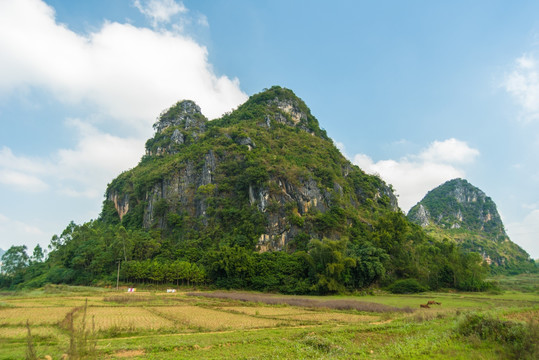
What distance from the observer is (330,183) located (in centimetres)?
6153

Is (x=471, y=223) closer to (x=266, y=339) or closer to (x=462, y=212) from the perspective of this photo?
(x=462, y=212)

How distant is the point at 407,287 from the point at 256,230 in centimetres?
2524

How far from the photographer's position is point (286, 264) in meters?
43.6

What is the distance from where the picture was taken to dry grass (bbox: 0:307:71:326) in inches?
622

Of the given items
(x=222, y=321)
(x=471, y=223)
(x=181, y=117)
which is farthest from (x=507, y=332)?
(x=471, y=223)

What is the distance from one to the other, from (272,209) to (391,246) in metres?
20.9

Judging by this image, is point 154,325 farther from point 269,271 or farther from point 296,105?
point 296,105

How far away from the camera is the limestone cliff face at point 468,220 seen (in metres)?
103

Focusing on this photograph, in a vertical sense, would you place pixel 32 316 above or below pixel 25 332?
below

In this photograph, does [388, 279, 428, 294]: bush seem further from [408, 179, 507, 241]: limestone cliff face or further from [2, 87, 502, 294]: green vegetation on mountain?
[408, 179, 507, 241]: limestone cliff face

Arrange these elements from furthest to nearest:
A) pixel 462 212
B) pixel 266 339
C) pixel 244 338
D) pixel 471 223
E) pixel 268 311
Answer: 1. pixel 462 212
2. pixel 471 223
3. pixel 268 311
4. pixel 244 338
5. pixel 266 339

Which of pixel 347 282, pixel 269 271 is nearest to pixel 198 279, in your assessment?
pixel 269 271

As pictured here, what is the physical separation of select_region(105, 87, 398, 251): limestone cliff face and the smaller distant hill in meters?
48.8

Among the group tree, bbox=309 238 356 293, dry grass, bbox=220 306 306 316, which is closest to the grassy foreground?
dry grass, bbox=220 306 306 316
